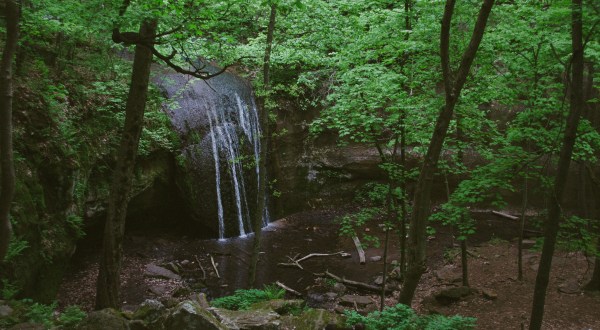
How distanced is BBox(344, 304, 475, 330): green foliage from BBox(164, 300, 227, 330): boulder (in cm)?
201

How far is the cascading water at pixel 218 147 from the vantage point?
13.7 meters

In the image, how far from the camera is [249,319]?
5.04 m

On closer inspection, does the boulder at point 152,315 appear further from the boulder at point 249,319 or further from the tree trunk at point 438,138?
the tree trunk at point 438,138

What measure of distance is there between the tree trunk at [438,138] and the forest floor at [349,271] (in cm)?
425

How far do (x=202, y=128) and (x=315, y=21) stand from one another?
6094mm

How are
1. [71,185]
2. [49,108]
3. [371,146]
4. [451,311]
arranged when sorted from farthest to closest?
[371,146]
[451,311]
[71,185]
[49,108]

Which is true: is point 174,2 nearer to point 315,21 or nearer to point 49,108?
point 49,108

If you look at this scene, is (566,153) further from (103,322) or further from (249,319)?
(103,322)

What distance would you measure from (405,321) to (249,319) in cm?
207

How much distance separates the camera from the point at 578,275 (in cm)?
1041

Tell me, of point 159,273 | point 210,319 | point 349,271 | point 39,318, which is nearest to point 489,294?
point 349,271

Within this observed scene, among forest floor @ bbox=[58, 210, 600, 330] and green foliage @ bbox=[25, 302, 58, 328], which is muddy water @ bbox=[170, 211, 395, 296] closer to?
forest floor @ bbox=[58, 210, 600, 330]

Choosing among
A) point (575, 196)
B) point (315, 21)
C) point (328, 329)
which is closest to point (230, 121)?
point (315, 21)

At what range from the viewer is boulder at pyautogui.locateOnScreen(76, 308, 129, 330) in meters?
4.24
